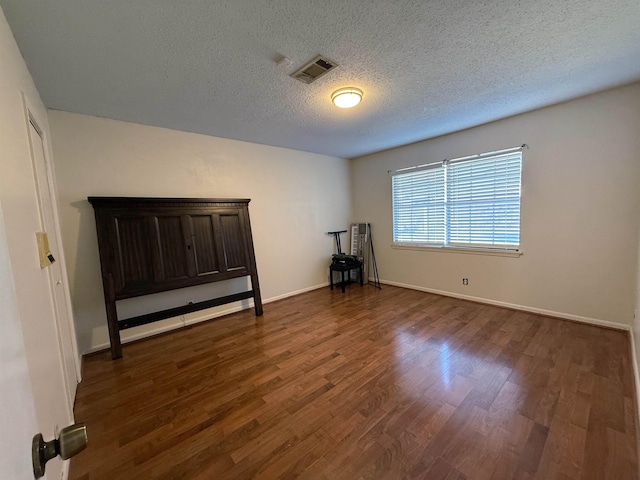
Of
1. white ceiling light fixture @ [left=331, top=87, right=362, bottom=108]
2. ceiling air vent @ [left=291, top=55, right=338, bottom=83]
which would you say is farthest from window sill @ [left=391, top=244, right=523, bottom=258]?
ceiling air vent @ [left=291, top=55, right=338, bottom=83]

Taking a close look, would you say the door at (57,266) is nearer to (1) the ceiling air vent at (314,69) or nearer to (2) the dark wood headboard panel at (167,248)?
(2) the dark wood headboard panel at (167,248)

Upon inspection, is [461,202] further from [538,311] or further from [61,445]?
[61,445]

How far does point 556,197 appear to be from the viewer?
304 cm

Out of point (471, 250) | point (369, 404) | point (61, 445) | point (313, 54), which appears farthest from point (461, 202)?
point (61, 445)

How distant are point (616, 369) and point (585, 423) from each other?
35.0 inches

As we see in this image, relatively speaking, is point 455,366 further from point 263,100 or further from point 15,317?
point 263,100

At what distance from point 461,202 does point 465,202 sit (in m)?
0.06

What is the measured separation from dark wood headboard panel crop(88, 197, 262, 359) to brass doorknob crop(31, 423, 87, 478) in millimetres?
2627

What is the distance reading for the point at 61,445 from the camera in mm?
540

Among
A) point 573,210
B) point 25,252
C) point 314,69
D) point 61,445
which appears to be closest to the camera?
point 61,445

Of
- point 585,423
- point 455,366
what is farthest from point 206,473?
point 585,423

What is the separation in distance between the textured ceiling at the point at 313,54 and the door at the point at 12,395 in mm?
1694

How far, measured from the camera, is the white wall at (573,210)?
2.63 m

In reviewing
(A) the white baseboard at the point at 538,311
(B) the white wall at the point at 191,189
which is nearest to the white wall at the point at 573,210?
(A) the white baseboard at the point at 538,311
